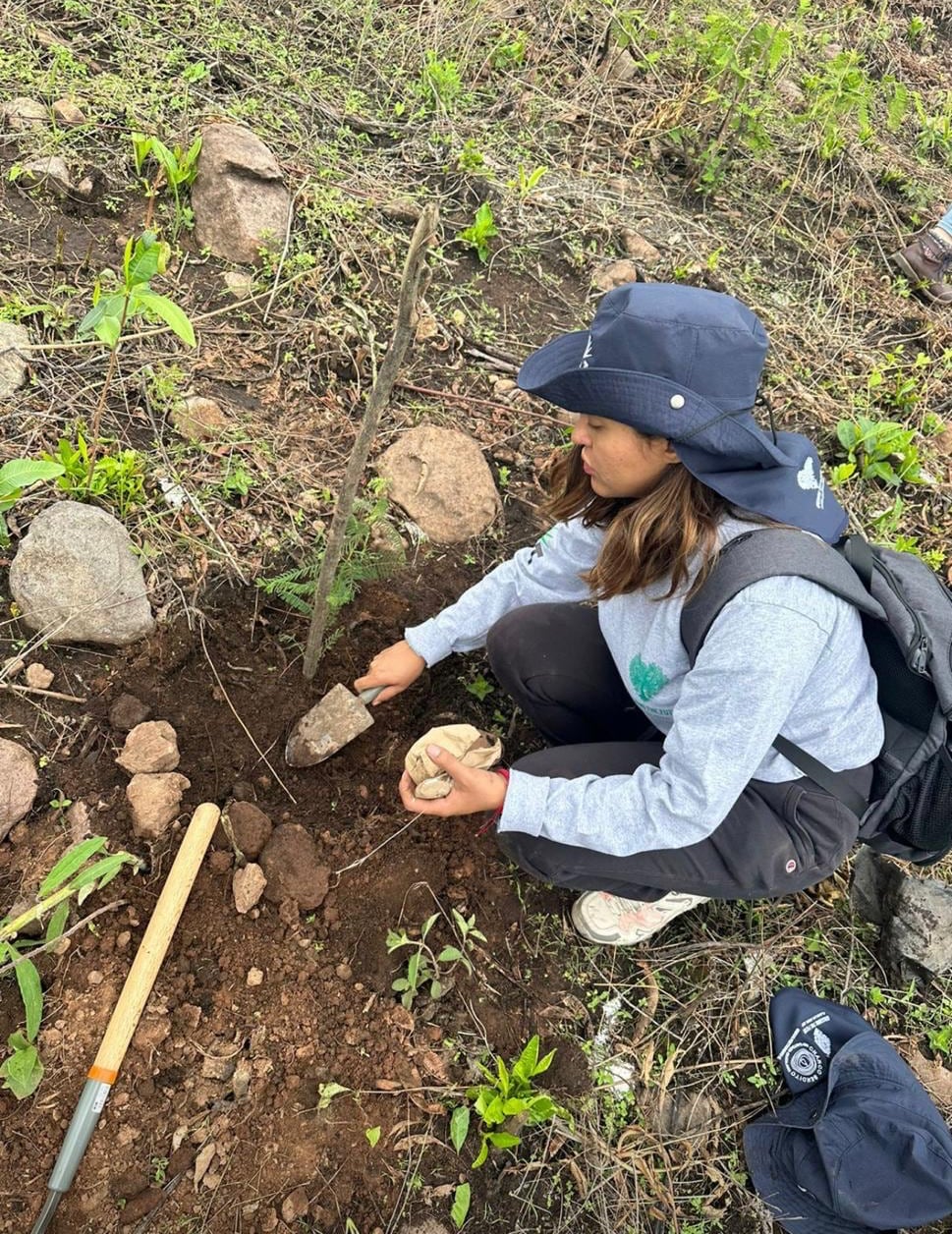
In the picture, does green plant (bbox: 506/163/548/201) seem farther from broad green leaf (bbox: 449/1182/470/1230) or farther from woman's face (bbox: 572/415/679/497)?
broad green leaf (bbox: 449/1182/470/1230)

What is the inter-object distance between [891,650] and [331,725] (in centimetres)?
128

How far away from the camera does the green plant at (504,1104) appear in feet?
5.84

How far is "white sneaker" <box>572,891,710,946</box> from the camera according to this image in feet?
6.80

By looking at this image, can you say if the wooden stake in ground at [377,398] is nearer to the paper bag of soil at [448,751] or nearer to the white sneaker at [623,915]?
the paper bag of soil at [448,751]

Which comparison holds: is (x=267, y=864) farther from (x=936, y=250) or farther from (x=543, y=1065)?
(x=936, y=250)

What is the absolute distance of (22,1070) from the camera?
1.62 meters

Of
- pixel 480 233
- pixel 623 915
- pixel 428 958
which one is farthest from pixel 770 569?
pixel 480 233

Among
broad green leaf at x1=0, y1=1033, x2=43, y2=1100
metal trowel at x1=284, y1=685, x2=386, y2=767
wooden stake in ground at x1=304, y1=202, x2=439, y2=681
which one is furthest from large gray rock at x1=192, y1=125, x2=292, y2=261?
broad green leaf at x1=0, y1=1033, x2=43, y2=1100

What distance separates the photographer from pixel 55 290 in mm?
2631

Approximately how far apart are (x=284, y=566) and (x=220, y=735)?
1.73ft

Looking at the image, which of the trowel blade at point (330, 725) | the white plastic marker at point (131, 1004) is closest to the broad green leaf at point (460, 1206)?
the white plastic marker at point (131, 1004)

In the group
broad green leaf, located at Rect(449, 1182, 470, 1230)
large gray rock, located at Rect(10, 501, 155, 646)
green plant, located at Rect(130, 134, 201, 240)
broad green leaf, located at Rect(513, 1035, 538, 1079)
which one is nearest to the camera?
broad green leaf, located at Rect(449, 1182, 470, 1230)

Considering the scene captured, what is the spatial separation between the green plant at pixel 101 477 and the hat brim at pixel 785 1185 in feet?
7.40

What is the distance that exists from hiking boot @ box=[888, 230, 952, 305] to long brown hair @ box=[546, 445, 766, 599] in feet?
10.8
